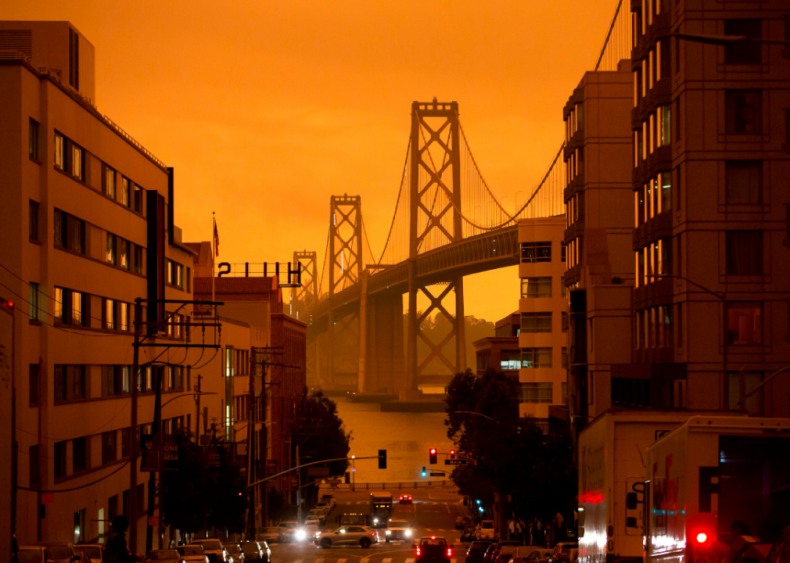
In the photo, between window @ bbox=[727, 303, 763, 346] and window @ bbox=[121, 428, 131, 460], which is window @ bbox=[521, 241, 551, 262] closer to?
window @ bbox=[121, 428, 131, 460]

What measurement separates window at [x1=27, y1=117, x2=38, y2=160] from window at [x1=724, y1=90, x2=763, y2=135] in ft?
77.3

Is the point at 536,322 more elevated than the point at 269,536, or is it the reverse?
the point at 536,322

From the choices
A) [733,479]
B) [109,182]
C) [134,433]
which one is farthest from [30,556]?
[109,182]

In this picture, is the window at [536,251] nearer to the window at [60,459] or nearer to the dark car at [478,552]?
the dark car at [478,552]

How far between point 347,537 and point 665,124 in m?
29.1

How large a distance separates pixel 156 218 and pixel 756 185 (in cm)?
2744

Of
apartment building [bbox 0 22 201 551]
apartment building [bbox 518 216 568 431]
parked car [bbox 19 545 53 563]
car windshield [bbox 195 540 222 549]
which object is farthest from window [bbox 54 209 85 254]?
apartment building [bbox 518 216 568 431]

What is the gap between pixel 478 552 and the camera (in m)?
45.5

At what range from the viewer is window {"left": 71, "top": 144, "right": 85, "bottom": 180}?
41.7 metres

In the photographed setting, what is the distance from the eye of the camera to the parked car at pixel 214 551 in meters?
34.9

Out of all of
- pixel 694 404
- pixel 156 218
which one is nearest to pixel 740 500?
pixel 694 404

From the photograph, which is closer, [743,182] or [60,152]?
[743,182]

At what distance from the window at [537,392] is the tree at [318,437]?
35.0 m

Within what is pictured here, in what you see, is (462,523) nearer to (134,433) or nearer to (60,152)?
(60,152)
